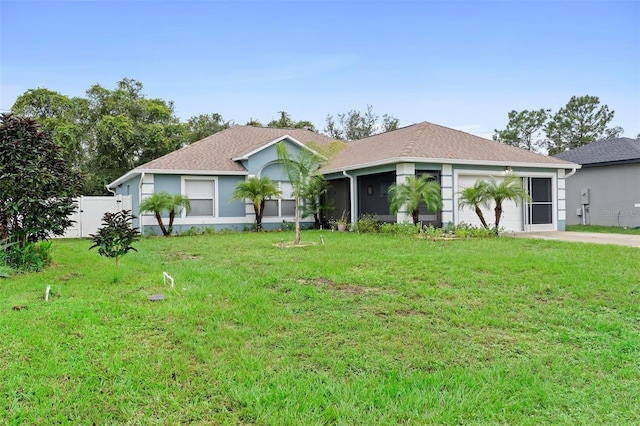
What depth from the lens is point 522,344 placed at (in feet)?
12.9

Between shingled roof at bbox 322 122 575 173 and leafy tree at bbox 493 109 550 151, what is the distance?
2642 centimetres

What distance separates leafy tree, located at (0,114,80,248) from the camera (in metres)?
7.41

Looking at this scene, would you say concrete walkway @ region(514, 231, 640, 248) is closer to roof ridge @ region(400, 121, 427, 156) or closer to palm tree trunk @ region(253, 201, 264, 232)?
roof ridge @ region(400, 121, 427, 156)

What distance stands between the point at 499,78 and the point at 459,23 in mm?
5195

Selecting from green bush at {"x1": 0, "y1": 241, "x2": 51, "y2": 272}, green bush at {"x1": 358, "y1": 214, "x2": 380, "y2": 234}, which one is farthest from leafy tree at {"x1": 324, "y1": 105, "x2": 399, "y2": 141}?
green bush at {"x1": 0, "y1": 241, "x2": 51, "y2": 272}

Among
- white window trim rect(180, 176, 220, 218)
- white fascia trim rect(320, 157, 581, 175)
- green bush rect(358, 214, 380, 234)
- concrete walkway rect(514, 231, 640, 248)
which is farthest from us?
white window trim rect(180, 176, 220, 218)

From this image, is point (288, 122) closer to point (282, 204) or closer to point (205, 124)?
point (205, 124)

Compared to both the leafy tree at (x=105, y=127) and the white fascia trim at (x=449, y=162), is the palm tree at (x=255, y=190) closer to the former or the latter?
the white fascia trim at (x=449, y=162)

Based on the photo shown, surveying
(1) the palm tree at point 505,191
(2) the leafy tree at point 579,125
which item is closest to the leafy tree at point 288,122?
(1) the palm tree at point 505,191

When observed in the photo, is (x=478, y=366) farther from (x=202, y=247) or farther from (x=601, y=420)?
(x=202, y=247)

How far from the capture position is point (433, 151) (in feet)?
46.1

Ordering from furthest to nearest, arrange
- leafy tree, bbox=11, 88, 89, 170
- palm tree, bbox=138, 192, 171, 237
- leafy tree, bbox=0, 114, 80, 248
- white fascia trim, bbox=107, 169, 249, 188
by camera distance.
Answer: leafy tree, bbox=11, 88, 89, 170
white fascia trim, bbox=107, 169, 249, 188
palm tree, bbox=138, 192, 171, 237
leafy tree, bbox=0, 114, 80, 248

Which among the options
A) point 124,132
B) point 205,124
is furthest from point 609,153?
point 205,124

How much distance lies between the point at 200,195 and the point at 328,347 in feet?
44.9
